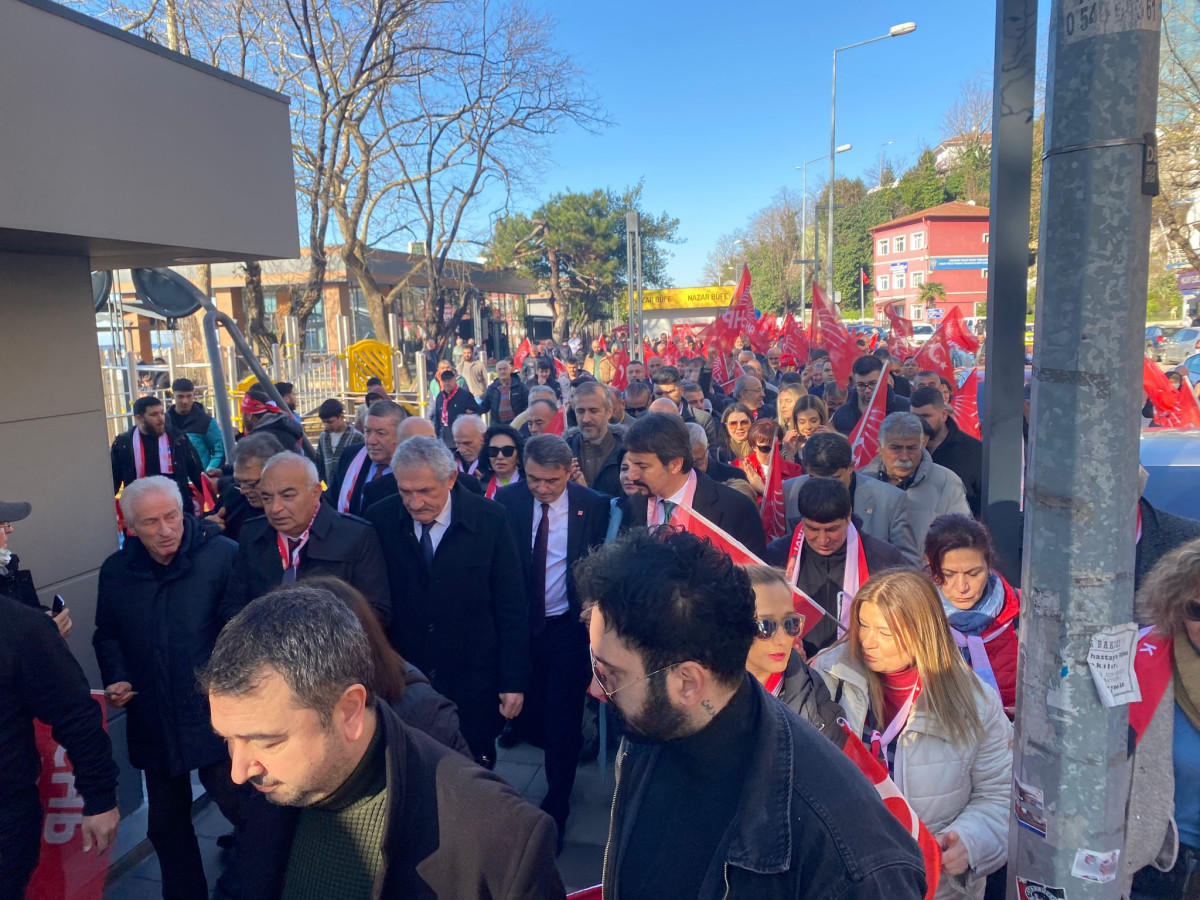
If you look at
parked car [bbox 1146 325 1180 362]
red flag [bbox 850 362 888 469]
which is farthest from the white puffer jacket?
parked car [bbox 1146 325 1180 362]

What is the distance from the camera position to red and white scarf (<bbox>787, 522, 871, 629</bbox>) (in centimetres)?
346

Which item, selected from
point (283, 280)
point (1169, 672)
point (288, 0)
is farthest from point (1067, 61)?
point (283, 280)

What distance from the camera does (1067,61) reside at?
1642mm

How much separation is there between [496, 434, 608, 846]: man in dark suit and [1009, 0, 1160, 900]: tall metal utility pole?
8.73ft

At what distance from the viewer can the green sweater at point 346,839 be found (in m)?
1.68

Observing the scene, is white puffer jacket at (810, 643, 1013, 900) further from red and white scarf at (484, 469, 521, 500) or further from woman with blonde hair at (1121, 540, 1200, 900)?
red and white scarf at (484, 469, 521, 500)

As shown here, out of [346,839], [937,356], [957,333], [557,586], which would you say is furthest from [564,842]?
[957,333]

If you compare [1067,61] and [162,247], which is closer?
[1067,61]

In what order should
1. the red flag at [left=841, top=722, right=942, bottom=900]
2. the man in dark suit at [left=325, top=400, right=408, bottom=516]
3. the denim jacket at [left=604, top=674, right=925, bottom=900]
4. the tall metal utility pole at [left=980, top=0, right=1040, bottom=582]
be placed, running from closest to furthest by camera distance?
the denim jacket at [left=604, top=674, right=925, bottom=900] < the red flag at [left=841, top=722, right=942, bottom=900] < the tall metal utility pole at [left=980, top=0, right=1040, bottom=582] < the man in dark suit at [left=325, top=400, right=408, bottom=516]

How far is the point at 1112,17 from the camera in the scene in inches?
62.1

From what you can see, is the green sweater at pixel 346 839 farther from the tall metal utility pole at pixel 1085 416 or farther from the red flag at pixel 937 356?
the red flag at pixel 937 356

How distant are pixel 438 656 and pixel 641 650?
8.29ft

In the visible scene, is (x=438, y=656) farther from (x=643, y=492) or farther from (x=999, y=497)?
(x=999, y=497)

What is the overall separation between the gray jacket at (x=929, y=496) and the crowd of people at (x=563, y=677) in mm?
17
